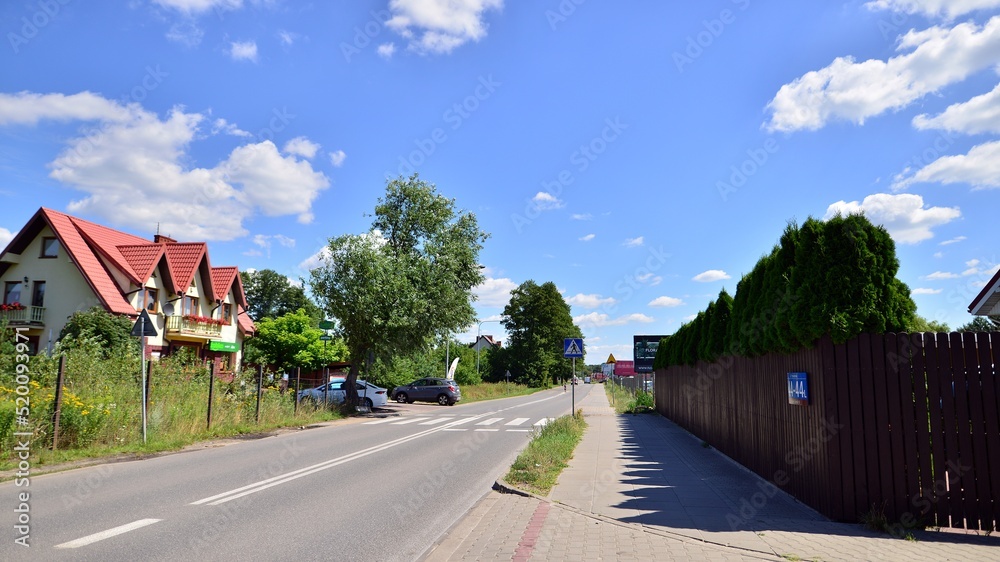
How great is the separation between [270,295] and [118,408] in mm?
75606

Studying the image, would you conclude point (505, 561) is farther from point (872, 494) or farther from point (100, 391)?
point (100, 391)

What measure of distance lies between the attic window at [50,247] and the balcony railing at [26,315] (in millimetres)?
2544

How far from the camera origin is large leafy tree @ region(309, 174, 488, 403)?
24.6 meters

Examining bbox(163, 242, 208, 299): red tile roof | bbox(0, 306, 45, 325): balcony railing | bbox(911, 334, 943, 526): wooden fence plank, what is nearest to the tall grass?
bbox(911, 334, 943, 526): wooden fence plank

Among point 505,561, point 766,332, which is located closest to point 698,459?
point 766,332

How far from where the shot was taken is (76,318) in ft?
82.1

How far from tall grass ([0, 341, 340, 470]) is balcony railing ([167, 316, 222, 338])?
14.1 metres

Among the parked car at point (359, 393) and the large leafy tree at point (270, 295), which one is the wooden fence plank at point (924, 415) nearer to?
the parked car at point (359, 393)

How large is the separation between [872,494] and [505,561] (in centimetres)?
382

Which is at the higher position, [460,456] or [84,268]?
[84,268]

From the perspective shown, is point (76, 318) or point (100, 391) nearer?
point (100, 391)

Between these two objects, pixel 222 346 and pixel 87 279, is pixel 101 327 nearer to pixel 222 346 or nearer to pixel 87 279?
pixel 87 279

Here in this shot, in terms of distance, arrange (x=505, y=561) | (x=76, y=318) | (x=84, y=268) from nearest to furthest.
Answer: (x=505, y=561) < (x=76, y=318) < (x=84, y=268)

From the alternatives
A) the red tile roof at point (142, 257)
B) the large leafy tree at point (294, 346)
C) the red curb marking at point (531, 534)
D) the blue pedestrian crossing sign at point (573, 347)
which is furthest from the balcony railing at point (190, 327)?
the red curb marking at point (531, 534)
